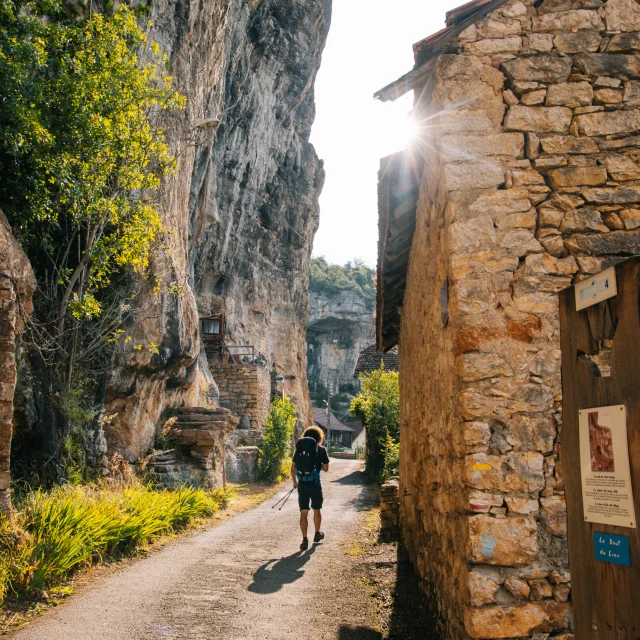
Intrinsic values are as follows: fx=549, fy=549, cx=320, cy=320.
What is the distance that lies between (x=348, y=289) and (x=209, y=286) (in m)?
32.8

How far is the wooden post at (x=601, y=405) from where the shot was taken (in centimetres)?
174

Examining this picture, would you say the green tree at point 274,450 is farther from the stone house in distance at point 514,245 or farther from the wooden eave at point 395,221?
the stone house in distance at point 514,245

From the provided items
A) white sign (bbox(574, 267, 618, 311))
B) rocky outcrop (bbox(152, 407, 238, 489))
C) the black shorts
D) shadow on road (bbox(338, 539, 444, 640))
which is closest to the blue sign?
white sign (bbox(574, 267, 618, 311))

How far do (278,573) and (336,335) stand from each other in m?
48.8

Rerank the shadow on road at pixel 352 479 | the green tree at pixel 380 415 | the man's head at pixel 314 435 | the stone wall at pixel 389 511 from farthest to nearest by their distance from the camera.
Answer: the shadow on road at pixel 352 479, the green tree at pixel 380 415, the stone wall at pixel 389 511, the man's head at pixel 314 435

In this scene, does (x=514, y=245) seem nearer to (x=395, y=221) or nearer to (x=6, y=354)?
(x=395, y=221)

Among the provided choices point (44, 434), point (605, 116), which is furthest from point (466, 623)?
point (44, 434)

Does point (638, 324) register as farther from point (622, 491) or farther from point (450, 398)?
point (450, 398)

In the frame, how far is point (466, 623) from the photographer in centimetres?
331

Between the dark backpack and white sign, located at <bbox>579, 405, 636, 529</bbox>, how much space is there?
5.91 metres

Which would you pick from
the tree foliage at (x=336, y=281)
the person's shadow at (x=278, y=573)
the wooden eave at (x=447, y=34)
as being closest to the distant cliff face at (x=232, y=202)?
the person's shadow at (x=278, y=573)

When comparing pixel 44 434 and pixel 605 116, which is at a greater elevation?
pixel 605 116

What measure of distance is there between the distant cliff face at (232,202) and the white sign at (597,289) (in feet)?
30.5

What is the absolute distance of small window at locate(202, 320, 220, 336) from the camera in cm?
2448
